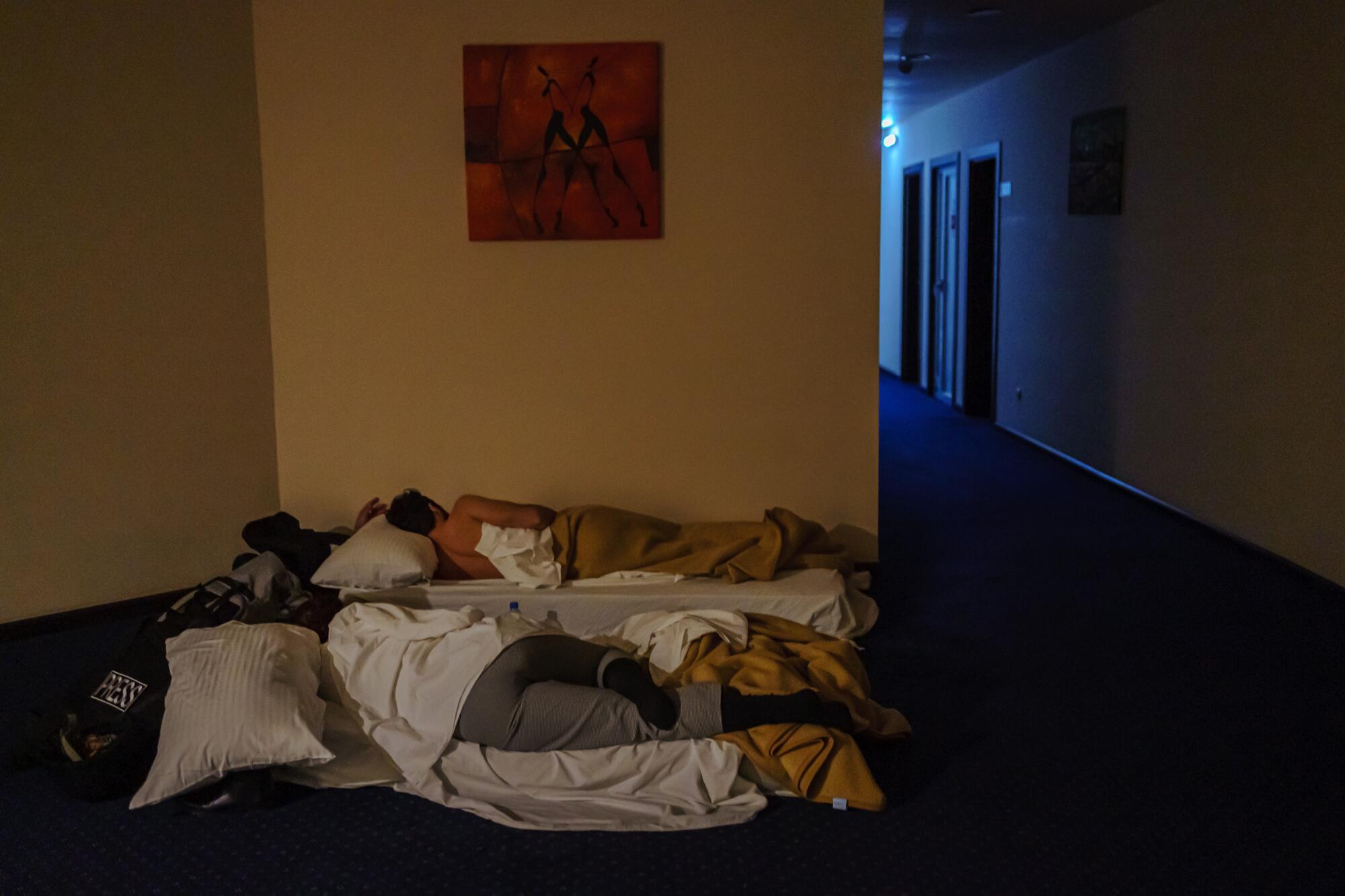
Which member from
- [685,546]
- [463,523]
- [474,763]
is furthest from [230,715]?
[685,546]

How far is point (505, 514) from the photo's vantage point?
14.3 feet

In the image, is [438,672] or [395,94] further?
[395,94]

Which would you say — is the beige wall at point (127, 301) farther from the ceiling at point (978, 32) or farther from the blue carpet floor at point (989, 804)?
the ceiling at point (978, 32)

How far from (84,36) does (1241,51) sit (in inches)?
180

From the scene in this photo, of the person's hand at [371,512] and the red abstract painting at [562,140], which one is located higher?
the red abstract painting at [562,140]

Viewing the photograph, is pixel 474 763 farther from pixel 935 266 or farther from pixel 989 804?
pixel 935 266

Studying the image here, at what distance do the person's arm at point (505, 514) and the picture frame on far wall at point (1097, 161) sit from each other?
3.77 m

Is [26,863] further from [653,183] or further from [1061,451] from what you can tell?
[1061,451]

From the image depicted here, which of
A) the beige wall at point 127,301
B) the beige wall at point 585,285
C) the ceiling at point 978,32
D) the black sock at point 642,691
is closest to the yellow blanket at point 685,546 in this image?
the beige wall at point 585,285

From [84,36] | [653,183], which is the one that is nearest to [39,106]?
[84,36]

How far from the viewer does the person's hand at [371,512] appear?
460cm

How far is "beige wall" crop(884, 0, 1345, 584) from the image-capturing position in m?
4.61

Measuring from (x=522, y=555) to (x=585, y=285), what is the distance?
1175 millimetres

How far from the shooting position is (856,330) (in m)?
4.78
